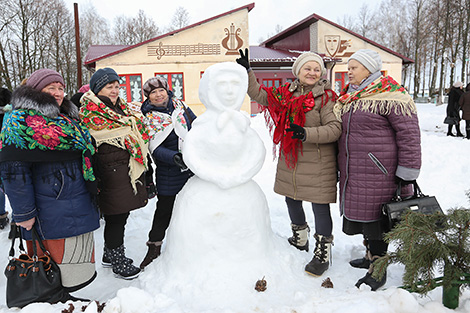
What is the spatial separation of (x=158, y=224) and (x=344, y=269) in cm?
176

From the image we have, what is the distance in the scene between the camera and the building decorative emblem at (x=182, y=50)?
39.1 feet

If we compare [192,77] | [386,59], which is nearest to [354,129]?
[192,77]

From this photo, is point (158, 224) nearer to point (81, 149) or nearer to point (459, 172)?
point (81, 149)

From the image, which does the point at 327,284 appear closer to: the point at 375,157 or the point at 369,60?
the point at 375,157

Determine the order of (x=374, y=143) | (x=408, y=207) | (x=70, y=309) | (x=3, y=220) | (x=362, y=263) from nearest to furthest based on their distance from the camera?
(x=70, y=309), (x=408, y=207), (x=374, y=143), (x=362, y=263), (x=3, y=220)

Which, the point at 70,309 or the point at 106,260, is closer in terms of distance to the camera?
the point at 70,309

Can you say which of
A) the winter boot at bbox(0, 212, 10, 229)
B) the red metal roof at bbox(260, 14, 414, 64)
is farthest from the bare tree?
the winter boot at bbox(0, 212, 10, 229)

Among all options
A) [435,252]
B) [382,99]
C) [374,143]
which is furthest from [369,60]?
[435,252]

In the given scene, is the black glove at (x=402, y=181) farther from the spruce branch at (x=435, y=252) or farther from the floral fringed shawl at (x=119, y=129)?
the floral fringed shawl at (x=119, y=129)

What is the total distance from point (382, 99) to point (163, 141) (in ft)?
6.02

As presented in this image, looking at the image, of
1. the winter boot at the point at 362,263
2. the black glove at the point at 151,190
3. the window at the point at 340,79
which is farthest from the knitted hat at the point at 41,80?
the window at the point at 340,79

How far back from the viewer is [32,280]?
6.69ft

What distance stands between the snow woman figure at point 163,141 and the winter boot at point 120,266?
166mm

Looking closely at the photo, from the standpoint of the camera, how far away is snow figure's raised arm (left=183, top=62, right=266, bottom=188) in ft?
7.36
